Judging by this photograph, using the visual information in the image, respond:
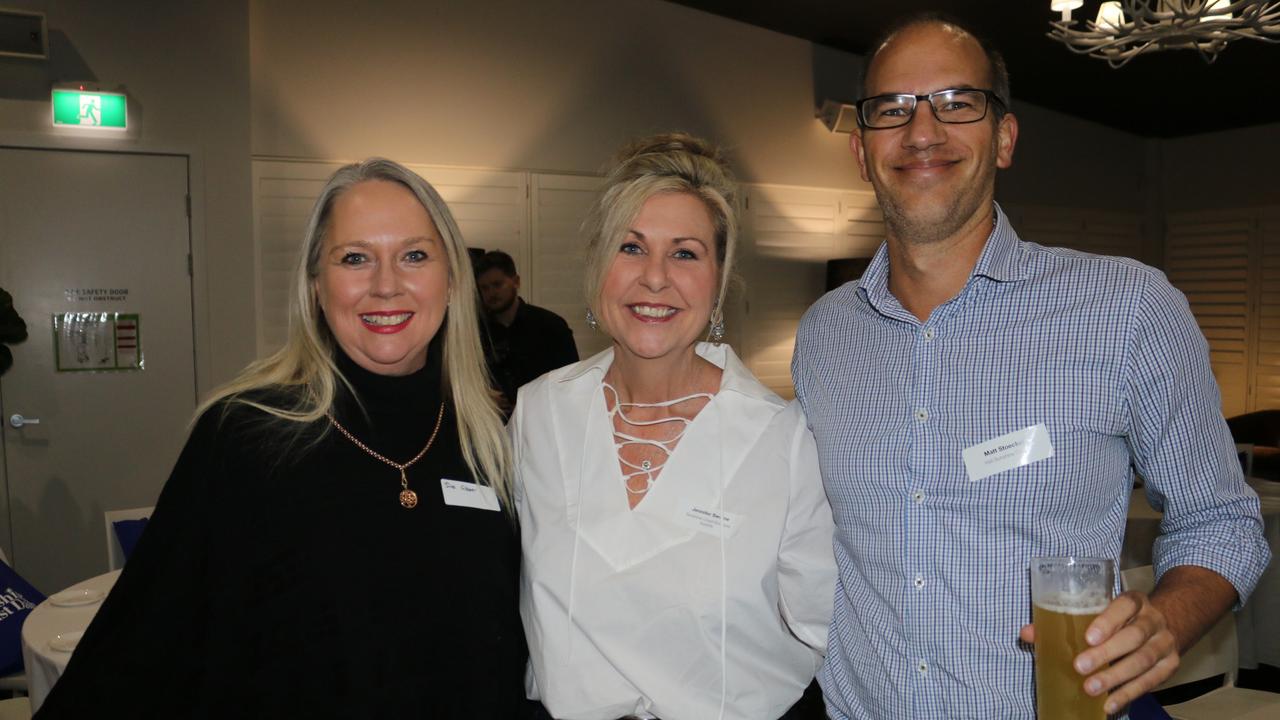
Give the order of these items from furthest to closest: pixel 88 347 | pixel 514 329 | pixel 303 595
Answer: pixel 514 329
pixel 88 347
pixel 303 595

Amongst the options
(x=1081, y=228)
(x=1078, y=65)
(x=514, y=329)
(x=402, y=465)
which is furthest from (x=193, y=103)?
(x=1081, y=228)

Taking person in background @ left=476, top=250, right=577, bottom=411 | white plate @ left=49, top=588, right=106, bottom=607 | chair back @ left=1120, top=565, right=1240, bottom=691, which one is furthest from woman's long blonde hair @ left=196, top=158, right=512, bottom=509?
person in background @ left=476, top=250, right=577, bottom=411

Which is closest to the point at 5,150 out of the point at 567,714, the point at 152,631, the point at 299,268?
the point at 299,268

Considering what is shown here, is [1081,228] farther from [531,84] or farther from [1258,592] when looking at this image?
[531,84]

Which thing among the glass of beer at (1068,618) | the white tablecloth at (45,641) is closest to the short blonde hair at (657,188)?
the glass of beer at (1068,618)

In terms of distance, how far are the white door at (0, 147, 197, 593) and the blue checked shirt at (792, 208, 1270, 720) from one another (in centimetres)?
514

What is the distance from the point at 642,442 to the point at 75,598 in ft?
8.07

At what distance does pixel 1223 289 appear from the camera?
8.83 metres

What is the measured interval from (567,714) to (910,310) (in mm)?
958

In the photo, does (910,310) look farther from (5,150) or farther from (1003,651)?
(5,150)

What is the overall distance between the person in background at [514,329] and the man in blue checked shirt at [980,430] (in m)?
4.05

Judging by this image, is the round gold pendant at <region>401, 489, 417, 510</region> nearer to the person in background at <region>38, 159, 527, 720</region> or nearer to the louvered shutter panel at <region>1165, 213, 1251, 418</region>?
the person in background at <region>38, 159, 527, 720</region>

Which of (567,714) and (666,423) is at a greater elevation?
(666,423)

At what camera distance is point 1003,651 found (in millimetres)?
1462
